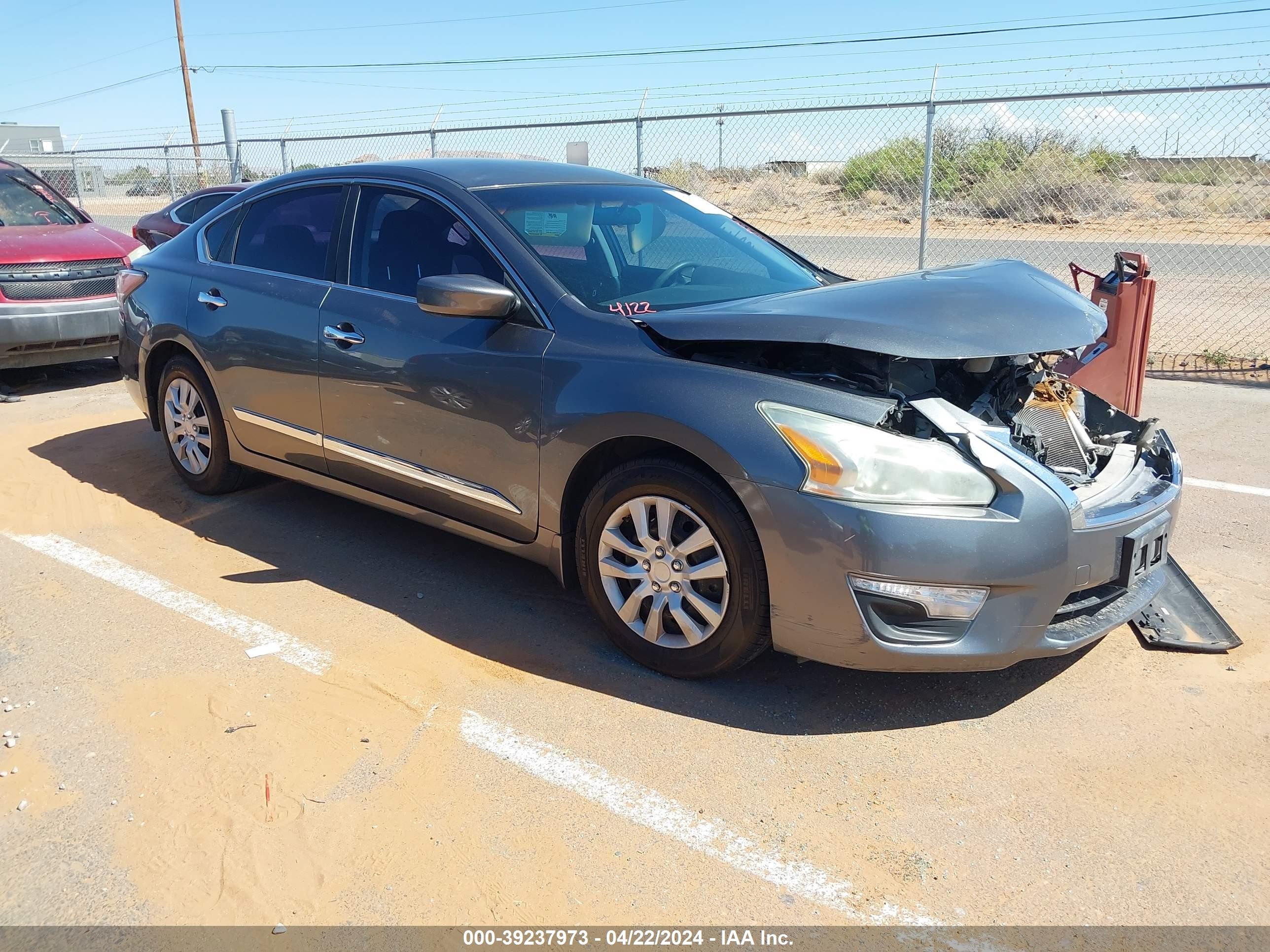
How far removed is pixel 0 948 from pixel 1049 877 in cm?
252

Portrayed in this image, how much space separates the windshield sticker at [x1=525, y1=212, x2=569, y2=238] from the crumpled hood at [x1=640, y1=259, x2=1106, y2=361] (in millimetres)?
653

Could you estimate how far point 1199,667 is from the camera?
3600 millimetres

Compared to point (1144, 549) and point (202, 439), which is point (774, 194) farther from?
point (1144, 549)

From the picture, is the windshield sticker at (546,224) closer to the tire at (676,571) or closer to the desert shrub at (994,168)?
the tire at (676,571)

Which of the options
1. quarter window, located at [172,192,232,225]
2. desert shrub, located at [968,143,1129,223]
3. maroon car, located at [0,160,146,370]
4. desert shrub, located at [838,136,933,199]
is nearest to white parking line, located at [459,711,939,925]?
maroon car, located at [0,160,146,370]

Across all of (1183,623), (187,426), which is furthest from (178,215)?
(1183,623)

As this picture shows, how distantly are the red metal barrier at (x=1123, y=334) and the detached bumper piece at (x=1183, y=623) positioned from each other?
1.81 metres

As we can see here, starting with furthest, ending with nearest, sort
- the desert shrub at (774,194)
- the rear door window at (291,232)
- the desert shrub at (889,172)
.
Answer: the desert shrub at (774,194) < the desert shrub at (889,172) < the rear door window at (291,232)

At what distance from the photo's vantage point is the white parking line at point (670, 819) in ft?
8.22

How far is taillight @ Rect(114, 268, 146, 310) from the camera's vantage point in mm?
5504

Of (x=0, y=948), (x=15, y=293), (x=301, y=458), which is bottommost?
(x=0, y=948)

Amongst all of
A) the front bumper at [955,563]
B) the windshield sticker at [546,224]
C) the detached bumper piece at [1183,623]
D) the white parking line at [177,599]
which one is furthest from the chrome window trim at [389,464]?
the detached bumper piece at [1183,623]

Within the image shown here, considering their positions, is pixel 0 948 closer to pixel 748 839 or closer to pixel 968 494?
pixel 748 839

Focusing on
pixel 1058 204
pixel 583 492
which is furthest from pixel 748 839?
pixel 1058 204
